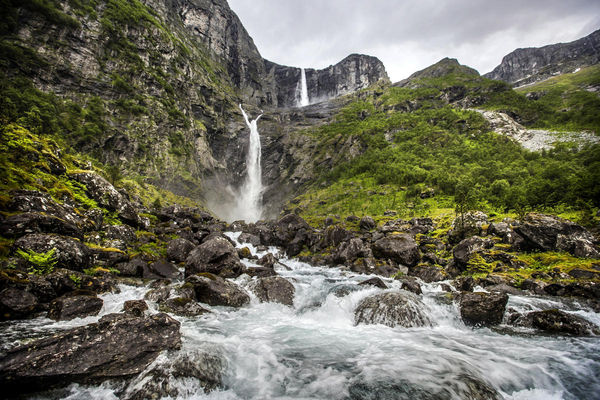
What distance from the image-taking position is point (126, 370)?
5.98 metres

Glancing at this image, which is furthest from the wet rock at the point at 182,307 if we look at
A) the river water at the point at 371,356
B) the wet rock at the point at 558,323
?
the wet rock at the point at 558,323

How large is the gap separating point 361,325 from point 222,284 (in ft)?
25.5

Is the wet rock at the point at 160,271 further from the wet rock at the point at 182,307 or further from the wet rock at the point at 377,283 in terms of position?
the wet rock at the point at 377,283

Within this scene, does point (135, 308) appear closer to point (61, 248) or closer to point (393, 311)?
point (61, 248)

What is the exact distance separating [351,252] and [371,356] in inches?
702

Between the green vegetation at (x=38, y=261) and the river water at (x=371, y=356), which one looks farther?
the green vegetation at (x=38, y=261)

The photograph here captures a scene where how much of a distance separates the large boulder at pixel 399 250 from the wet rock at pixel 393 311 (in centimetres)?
1024

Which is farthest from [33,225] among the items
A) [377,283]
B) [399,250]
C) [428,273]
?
[399,250]

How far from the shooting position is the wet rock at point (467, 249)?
19.1 meters

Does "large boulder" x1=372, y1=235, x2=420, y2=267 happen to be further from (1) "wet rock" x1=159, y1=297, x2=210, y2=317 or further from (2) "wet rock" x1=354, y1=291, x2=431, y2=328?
(1) "wet rock" x1=159, y1=297, x2=210, y2=317

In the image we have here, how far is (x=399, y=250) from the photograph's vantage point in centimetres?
2295

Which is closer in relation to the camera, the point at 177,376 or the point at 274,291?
the point at 177,376

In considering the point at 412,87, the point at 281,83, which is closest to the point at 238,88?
the point at 281,83

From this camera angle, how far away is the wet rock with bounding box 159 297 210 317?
11164 mm
